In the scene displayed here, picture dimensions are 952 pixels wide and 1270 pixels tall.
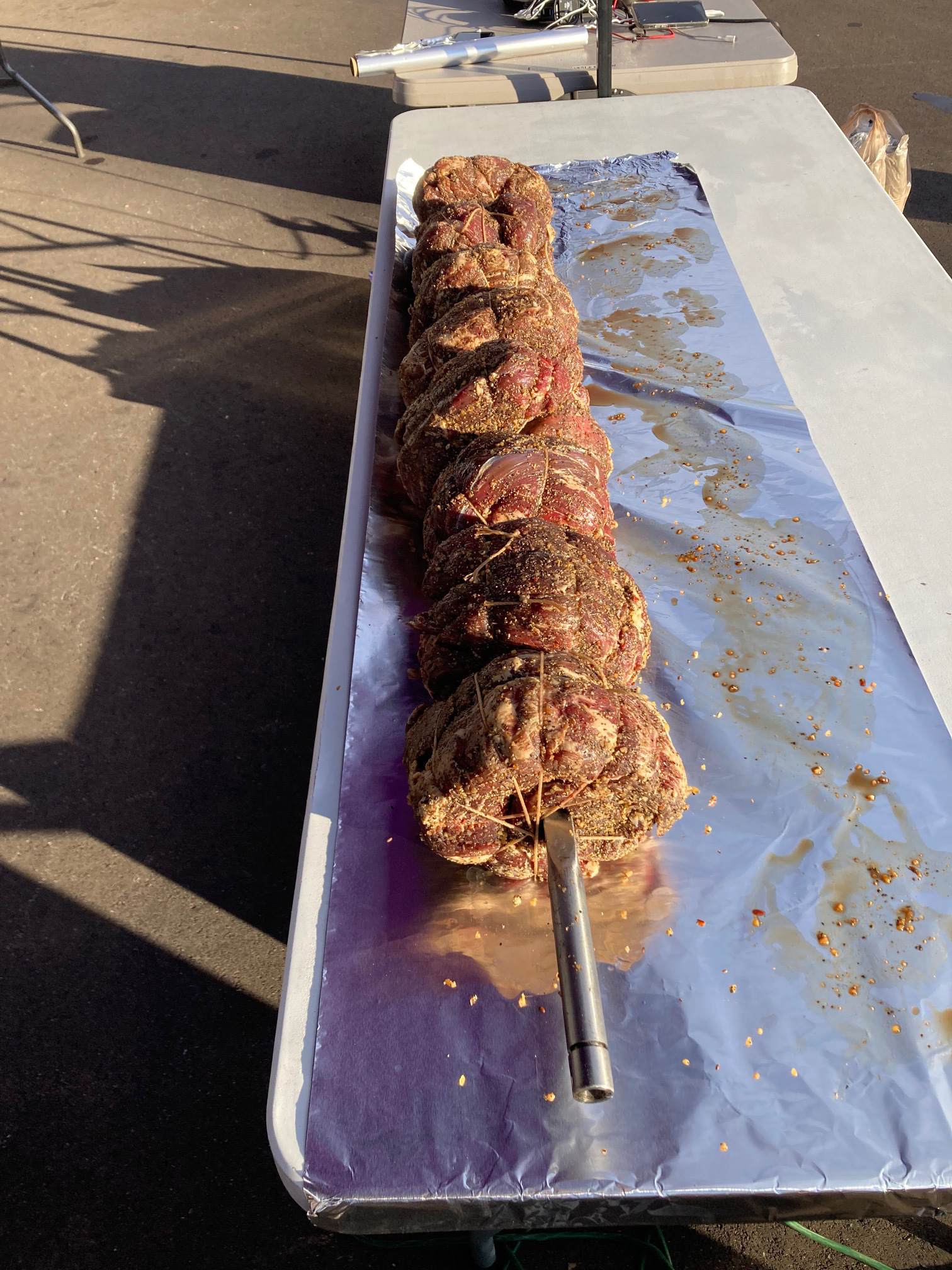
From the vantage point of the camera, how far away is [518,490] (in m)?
2.10

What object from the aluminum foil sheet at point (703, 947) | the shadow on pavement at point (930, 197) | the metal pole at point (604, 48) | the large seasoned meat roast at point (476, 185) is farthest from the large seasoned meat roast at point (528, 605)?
the shadow on pavement at point (930, 197)

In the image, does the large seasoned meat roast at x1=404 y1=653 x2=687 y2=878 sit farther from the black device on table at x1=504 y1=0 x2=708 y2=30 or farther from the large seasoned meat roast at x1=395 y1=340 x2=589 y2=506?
the black device on table at x1=504 y1=0 x2=708 y2=30

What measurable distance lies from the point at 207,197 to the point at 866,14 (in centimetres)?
635

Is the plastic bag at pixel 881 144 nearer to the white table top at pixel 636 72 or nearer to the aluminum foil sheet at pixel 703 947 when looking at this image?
the white table top at pixel 636 72

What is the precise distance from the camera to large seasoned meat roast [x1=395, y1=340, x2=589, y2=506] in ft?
7.57

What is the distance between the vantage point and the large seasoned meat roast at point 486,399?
90.8 inches

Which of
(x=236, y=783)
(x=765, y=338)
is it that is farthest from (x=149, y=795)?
(x=765, y=338)

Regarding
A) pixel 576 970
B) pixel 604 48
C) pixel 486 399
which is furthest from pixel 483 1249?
pixel 604 48

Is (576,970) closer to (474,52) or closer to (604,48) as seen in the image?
(604,48)

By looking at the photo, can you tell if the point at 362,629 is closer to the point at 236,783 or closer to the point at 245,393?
the point at 236,783

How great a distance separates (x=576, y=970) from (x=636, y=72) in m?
4.83

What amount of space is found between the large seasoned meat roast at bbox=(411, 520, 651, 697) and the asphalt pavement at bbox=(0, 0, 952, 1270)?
4.95 ft

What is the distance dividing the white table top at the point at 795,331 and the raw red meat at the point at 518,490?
1.60 feet

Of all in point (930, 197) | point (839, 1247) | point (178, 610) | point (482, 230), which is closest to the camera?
point (839, 1247)
